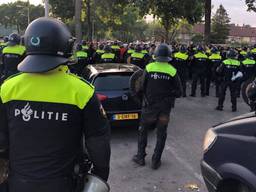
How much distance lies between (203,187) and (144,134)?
133 cm

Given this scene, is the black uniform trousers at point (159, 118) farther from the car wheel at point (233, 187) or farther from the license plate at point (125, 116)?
the car wheel at point (233, 187)

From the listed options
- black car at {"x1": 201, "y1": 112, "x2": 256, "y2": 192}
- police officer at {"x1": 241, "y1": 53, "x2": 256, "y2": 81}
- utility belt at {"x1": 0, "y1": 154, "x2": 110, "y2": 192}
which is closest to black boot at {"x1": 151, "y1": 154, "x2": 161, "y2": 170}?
black car at {"x1": 201, "y1": 112, "x2": 256, "y2": 192}

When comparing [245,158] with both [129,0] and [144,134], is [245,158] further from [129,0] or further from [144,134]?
[129,0]

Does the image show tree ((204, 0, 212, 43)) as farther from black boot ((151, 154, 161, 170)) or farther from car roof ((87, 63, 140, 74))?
black boot ((151, 154, 161, 170))

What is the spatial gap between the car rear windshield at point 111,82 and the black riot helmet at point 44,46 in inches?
217

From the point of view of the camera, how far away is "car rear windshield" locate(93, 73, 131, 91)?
7.95 m

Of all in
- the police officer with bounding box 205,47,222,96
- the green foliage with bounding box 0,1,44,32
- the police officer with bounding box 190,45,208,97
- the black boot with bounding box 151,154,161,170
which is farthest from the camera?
the green foliage with bounding box 0,1,44,32

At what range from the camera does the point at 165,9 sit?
23.0 meters

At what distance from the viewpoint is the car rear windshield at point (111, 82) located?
26.1 ft

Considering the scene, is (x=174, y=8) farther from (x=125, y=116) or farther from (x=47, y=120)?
(x=47, y=120)

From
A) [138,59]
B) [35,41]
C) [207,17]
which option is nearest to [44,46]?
[35,41]

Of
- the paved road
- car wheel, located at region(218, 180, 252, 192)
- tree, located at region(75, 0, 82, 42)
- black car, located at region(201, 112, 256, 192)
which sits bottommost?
the paved road

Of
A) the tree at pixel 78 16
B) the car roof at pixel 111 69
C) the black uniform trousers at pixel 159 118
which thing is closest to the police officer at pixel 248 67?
the car roof at pixel 111 69

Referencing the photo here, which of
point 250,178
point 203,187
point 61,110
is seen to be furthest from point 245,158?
point 203,187
